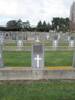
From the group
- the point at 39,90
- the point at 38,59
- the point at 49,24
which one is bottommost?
the point at 39,90

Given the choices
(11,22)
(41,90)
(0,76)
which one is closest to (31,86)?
(41,90)

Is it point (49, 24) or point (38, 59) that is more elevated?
point (49, 24)

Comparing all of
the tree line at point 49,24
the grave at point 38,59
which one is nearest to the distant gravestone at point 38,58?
the grave at point 38,59

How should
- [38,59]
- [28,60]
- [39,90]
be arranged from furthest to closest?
[28,60], [38,59], [39,90]

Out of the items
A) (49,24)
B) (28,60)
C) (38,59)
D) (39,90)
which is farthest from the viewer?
(49,24)

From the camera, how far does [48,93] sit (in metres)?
7.66

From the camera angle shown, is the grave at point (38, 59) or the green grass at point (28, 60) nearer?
the grave at point (38, 59)

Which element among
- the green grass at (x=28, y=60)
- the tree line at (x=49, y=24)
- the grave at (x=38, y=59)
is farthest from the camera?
the tree line at (x=49, y=24)

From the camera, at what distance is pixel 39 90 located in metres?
7.97

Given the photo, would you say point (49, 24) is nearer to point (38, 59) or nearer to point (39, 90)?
point (38, 59)

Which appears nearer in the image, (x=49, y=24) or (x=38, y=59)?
(x=38, y=59)

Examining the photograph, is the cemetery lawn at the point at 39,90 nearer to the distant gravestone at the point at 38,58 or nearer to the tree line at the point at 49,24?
the distant gravestone at the point at 38,58

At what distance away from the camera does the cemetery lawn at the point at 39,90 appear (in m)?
7.30

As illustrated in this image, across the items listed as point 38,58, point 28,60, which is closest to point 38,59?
point 38,58
